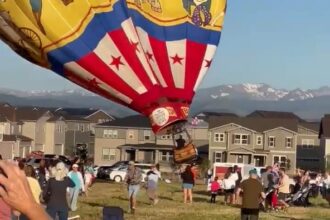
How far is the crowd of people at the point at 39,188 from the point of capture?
9.17ft

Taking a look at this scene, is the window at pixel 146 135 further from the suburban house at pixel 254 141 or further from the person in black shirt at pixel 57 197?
the person in black shirt at pixel 57 197

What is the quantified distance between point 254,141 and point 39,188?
6155 centimetres

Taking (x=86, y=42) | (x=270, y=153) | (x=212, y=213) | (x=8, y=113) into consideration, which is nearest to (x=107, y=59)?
(x=86, y=42)

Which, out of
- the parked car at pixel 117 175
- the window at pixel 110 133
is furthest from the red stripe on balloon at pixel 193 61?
the window at pixel 110 133

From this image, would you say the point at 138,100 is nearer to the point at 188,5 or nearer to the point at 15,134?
the point at 188,5

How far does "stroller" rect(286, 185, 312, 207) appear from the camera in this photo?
22.0 m

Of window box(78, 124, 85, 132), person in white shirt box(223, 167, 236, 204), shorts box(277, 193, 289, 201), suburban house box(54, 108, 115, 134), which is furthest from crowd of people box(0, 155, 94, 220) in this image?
suburban house box(54, 108, 115, 134)

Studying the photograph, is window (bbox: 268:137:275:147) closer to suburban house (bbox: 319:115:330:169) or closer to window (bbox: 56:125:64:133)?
suburban house (bbox: 319:115:330:169)

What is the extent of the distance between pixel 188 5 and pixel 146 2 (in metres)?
0.57

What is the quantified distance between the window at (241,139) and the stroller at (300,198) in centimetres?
4807

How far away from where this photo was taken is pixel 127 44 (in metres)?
8.77

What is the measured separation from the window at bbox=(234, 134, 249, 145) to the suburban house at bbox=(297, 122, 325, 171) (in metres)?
10.8

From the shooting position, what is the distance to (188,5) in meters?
9.18

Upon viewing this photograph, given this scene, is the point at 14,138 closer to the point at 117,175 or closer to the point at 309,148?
the point at 117,175
